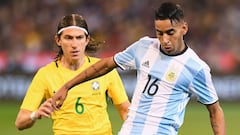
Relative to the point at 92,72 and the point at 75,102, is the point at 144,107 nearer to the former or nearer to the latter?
the point at 92,72

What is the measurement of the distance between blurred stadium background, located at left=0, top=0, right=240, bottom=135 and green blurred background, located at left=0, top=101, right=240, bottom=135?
47mm

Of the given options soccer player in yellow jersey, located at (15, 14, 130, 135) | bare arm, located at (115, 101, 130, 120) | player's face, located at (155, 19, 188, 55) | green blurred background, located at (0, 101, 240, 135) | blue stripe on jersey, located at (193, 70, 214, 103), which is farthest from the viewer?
green blurred background, located at (0, 101, 240, 135)

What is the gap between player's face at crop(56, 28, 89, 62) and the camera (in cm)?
722

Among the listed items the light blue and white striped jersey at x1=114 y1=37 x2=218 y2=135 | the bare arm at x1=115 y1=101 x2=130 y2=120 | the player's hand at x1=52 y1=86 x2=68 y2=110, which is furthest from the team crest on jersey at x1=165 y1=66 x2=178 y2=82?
the bare arm at x1=115 y1=101 x2=130 y2=120

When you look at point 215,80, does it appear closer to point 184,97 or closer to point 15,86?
point 15,86

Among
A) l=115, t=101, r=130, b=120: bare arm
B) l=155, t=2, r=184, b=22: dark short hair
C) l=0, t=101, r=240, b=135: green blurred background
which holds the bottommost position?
l=0, t=101, r=240, b=135: green blurred background

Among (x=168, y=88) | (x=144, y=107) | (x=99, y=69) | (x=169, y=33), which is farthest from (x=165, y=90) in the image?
(x=99, y=69)

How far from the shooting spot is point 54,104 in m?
6.13

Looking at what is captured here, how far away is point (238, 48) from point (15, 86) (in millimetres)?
5375

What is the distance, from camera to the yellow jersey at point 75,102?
277 inches

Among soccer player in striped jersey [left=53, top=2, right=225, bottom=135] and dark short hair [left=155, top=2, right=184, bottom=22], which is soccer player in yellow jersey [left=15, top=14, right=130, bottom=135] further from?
dark short hair [left=155, top=2, right=184, bottom=22]

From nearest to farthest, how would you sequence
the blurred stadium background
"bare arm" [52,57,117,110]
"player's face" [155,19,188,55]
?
"player's face" [155,19,188,55], "bare arm" [52,57,117,110], the blurred stadium background

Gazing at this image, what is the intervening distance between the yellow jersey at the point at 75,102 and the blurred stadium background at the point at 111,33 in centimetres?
889

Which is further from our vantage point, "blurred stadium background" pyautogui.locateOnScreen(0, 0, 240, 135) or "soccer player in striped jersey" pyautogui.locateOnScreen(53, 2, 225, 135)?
"blurred stadium background" pyautogui.locateOnScreen(0, 0, 240, 135)
